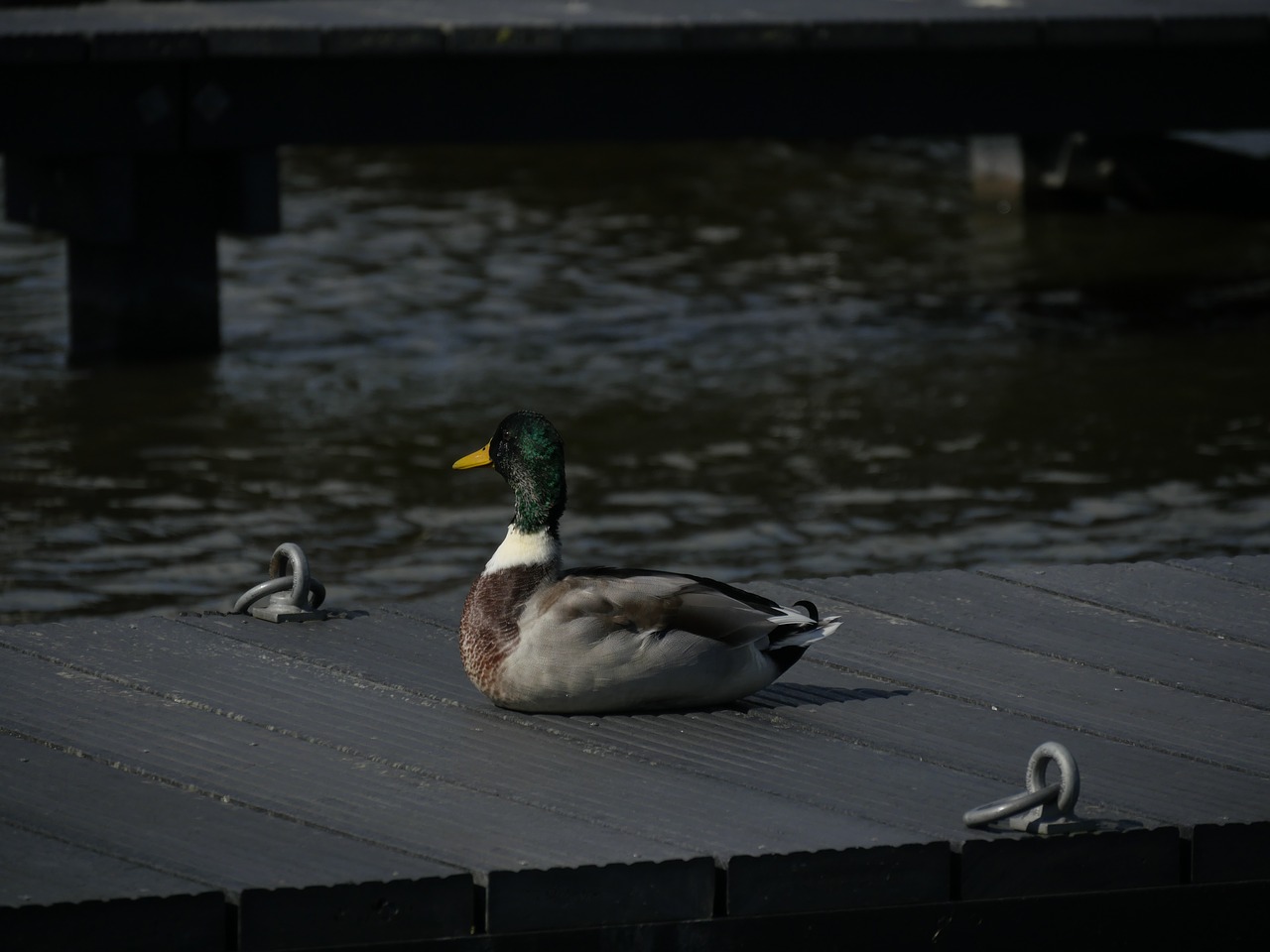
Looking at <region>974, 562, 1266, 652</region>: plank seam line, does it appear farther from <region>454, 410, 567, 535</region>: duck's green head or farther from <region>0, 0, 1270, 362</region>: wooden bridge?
<region>0, 0, 1270, 362</region>: wooden bridge

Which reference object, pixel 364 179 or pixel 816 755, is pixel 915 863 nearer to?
pixel 816 755

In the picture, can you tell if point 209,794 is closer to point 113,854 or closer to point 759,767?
point 113,854

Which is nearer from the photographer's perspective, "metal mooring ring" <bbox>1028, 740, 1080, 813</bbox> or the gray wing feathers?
"metal mooring ring" <bbox>1028, 740, 1080, 813</bbox>

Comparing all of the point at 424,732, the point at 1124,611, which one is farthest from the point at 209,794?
the point at 1124,611

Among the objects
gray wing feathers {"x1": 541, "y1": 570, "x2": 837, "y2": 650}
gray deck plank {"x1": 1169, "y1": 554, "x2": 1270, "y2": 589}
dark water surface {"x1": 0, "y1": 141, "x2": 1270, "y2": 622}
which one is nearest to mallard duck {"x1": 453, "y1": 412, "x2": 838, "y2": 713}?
gray wing feathers {"x1": 541, "y1": 570, "x2": 837, "y2": 650}

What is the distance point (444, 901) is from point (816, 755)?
83 cm

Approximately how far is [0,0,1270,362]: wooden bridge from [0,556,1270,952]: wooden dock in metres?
4.86

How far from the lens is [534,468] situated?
12.3ft

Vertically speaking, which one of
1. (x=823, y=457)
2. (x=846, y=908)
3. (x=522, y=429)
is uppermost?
(x=522, y=429)

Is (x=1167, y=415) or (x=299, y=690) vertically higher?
(x=299, y=690)

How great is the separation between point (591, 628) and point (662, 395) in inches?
216

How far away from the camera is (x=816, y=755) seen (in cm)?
360

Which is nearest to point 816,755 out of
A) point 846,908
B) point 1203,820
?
point 846,908

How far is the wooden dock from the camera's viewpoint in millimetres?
3070
